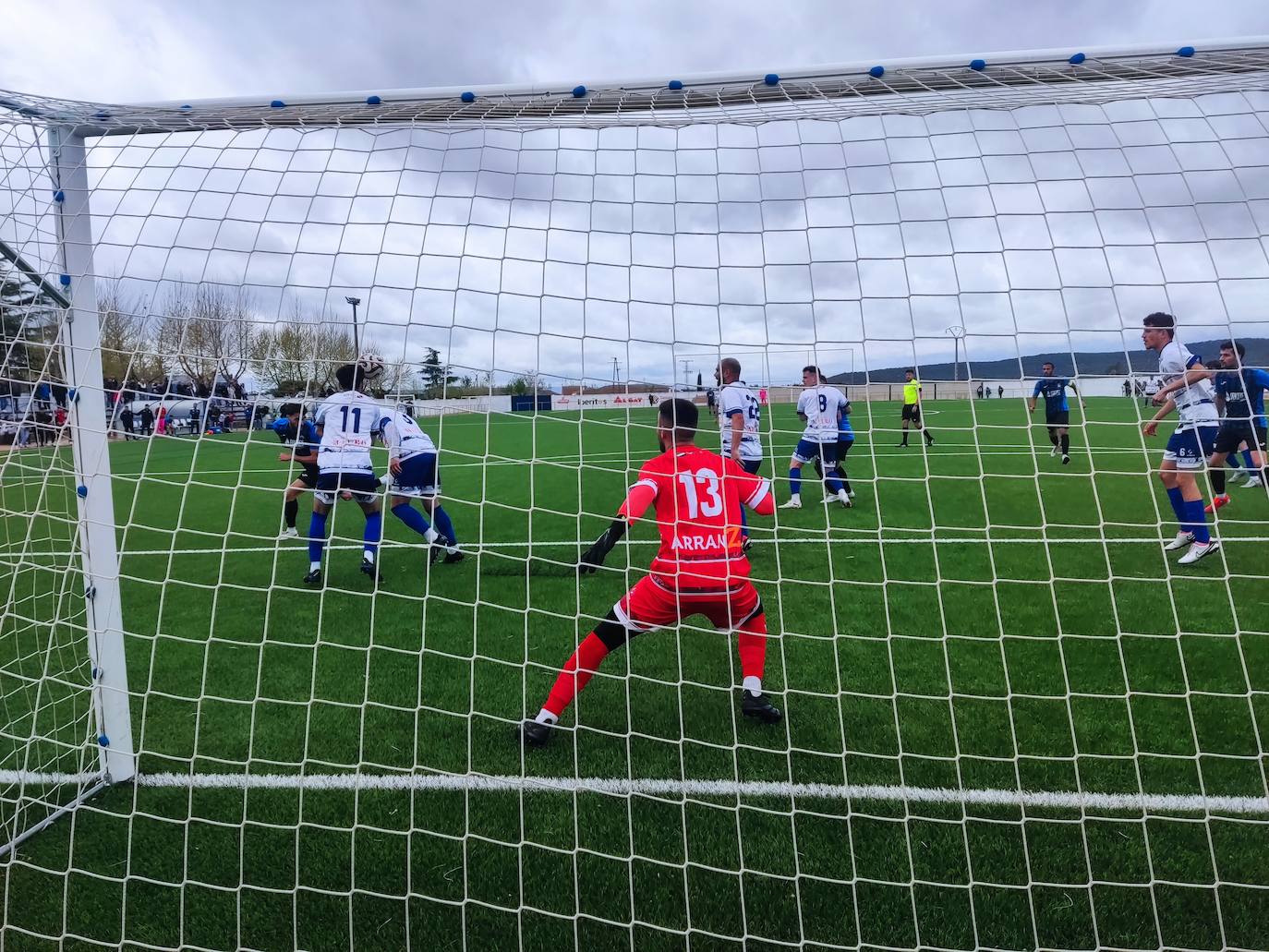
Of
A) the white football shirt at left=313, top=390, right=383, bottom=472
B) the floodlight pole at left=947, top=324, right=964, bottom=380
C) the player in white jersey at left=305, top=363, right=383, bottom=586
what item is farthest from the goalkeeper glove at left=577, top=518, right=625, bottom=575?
the white football shirt at left=313, top=390, right=383, bottom=472

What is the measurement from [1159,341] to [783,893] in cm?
434

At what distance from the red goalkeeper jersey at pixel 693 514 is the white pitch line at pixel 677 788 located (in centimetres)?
88

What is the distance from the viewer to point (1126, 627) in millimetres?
4676

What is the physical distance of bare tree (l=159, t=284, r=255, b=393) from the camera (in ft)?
10.1

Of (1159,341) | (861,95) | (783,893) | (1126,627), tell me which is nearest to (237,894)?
(783,893)

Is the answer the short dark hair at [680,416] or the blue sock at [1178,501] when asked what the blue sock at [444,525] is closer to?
the short dark hair at [680,416]

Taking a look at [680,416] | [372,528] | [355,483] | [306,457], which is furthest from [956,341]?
[372,528]

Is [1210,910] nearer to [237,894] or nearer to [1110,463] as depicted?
[237,894]

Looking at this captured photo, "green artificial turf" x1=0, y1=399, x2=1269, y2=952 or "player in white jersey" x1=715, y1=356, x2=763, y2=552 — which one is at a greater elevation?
"player in white jersey" x1=715, y1=356, x2=763, y2=552

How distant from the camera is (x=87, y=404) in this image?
281cm

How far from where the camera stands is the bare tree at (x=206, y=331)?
10.1 ft

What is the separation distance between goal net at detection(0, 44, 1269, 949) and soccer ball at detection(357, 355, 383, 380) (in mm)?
33

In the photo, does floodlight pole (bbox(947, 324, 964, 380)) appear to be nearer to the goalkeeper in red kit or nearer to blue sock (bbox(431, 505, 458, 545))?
the goalkeeper in red kit

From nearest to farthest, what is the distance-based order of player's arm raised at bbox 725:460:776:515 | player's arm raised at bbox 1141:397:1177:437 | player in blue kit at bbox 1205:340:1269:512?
player's arm raised at bbox 725:460:776:515, player in blue kit at bbox 1205:340:1269:512, player's arm raised at bbox 1141:397:1177:437
